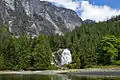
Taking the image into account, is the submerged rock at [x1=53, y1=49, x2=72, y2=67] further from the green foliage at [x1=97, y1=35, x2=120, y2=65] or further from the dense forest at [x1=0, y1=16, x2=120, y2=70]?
the green foliage at [x1=97, y1=35, x2=120, y2=65]

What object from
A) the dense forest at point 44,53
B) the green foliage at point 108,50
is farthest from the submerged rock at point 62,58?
the green foliage at point 108,50

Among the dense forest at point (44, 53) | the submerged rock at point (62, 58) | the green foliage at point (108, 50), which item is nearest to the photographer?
the dense forest at point (44, 53)

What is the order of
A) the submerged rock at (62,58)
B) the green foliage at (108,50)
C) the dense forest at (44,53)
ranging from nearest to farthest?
the dense forest at (44,53)
the green foliage at (108,50)
the submerged rock at (62,58)

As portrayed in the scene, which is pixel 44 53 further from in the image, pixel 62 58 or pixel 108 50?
pixel 108 50

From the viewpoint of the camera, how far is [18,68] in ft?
412

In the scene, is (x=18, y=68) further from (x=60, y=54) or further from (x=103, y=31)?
(x=103, y=31)

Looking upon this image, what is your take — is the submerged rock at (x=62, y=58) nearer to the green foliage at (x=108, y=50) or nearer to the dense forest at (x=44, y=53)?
the dense forest at (x=44, y=53)

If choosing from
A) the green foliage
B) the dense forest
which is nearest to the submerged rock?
the dense forest

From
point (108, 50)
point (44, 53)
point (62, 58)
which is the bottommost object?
point (62, 58)

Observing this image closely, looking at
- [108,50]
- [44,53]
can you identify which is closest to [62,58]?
[44,53]

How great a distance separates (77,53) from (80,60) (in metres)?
10.4

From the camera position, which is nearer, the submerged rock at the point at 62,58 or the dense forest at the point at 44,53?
the dense forest at the point at 44,53

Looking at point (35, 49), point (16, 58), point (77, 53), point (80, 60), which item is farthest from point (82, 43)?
point (16, 58)

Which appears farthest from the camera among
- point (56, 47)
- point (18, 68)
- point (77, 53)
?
point (56, 47)
